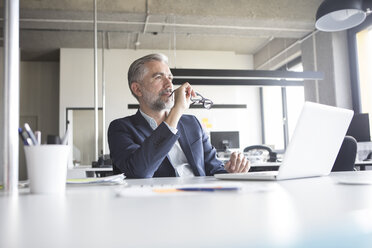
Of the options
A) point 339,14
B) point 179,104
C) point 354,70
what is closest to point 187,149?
point 179,104

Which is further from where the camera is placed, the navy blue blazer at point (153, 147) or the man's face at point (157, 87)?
the man's face at point (157, 87)

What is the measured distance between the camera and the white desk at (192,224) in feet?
1.11

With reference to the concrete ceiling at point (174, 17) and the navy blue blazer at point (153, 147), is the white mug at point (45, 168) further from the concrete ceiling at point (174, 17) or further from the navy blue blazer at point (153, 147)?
the concrete ceiling at point (174, 17)

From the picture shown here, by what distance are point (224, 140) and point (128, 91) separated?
9.34 ft

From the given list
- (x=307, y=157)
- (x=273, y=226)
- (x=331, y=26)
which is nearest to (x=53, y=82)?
(x=331, y=26)

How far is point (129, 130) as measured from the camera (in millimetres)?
1856

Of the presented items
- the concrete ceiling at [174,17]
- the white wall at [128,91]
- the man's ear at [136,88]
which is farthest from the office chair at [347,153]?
the white wall at [128,91]

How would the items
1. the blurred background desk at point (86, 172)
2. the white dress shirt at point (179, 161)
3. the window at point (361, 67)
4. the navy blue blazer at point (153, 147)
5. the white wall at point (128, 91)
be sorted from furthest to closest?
the white wall at point (128, 91), the window at point (361, 67), the blurred background desk at point (86, 172), the white dress shirt at point (179, 161), the navy blue blazer at point (153, 147)

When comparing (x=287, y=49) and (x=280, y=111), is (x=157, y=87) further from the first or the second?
(x=280, y=111)

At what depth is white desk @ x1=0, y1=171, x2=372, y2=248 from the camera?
34 centimetres

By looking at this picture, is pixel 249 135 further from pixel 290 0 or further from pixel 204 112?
pixel 290 0

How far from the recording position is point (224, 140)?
5.96 meters

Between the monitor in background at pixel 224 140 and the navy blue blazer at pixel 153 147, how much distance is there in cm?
387

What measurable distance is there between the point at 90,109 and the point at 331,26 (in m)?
5.29
